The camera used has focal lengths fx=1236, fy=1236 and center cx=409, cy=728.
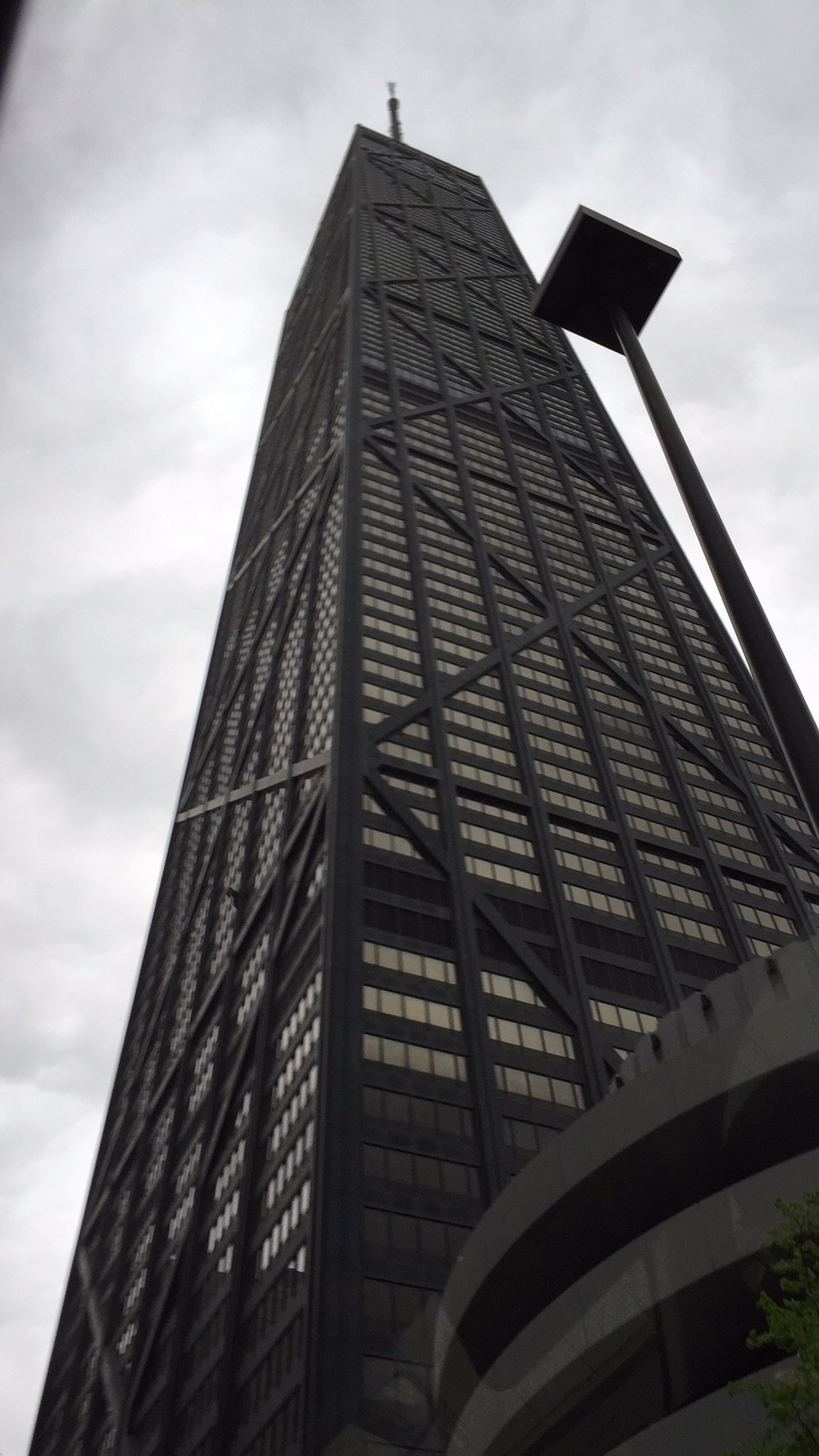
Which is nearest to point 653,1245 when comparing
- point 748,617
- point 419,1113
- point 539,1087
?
Answer: point 748,617

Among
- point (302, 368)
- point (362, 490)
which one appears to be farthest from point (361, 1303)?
point (302, 368)

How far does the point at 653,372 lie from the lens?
1830 cm

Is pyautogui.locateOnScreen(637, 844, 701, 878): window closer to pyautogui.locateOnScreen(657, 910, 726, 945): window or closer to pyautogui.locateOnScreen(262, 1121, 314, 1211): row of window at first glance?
pyautogui.locateOnScreen(657, 910, 726, 945): window

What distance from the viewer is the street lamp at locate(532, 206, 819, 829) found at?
12.6 meters

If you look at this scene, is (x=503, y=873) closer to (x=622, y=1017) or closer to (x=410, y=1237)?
(x=622, y=1017)

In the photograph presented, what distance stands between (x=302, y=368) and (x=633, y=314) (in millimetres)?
177533

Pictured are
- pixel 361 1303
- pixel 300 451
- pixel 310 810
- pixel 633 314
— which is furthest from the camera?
pixel 300 451

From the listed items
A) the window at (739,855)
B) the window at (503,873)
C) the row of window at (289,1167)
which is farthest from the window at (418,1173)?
the window at (739,855)

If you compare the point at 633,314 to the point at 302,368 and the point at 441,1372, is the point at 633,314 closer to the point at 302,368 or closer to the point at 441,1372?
the point at 441,1372

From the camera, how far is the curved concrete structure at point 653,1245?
2742cm

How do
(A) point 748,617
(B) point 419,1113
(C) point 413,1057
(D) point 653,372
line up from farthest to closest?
(C) point 413,1057
(B) point 419,1113
(D) point 653,372
(A) point 748,617

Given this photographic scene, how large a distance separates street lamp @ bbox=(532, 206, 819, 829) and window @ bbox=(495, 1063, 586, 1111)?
1910 inches

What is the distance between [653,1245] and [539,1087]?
121ft

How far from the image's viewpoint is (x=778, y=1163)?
27578mm
